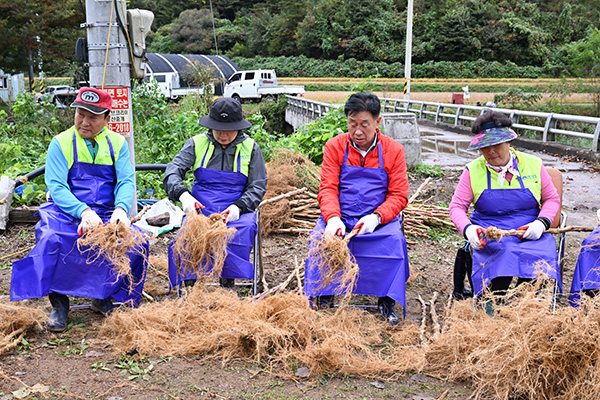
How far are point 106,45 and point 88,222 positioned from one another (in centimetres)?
208

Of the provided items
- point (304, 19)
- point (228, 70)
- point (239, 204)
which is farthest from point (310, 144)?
point (304, 19)

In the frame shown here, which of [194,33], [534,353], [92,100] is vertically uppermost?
[194,33]

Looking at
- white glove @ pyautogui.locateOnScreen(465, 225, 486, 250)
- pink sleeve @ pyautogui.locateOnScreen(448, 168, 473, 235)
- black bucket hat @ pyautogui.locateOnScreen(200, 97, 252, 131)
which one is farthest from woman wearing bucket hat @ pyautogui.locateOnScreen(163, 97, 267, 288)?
white glove @ pyautogui.locateOnScreen(465, 225, 486, 250)

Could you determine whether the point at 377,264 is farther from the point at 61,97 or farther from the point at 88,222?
the point at 61,97

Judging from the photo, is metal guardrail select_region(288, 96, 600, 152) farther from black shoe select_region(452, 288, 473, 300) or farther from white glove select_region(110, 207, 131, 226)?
white glove select_region(110, 207, 131, 226)

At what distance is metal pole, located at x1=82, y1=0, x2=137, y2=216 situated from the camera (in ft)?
17.0

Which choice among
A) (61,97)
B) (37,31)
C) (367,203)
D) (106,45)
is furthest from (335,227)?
(37,31)

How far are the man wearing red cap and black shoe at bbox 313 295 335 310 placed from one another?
131 cm

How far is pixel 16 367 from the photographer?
3.33 m

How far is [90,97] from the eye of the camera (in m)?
4.13

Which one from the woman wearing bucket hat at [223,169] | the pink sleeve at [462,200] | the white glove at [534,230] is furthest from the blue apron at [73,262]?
the white glove at [534,230]

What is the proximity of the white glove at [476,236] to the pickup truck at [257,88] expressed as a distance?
28474 mm

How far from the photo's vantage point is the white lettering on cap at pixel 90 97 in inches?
162

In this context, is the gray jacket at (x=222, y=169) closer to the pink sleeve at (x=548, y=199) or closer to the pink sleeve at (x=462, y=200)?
the pink sleeve at (x=462, y=200)
